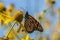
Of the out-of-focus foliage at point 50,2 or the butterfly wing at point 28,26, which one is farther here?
the out-of-focus foliage at point 50,2

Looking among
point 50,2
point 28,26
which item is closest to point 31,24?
point 28,26

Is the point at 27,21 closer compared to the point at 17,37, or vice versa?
the point at 17,37

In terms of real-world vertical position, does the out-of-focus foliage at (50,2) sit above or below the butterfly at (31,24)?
above

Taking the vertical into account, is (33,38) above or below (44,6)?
below

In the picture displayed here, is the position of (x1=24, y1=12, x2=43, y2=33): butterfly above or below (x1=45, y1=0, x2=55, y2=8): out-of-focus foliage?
below

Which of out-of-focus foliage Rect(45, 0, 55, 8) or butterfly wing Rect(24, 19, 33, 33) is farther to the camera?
out-of-focus foliage Rect(45, 0, 55, 8)

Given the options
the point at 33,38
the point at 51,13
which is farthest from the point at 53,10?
the point at 33,38

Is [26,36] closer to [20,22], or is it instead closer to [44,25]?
[20,22]

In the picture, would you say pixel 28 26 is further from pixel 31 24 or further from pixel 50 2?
pixel 50 2
